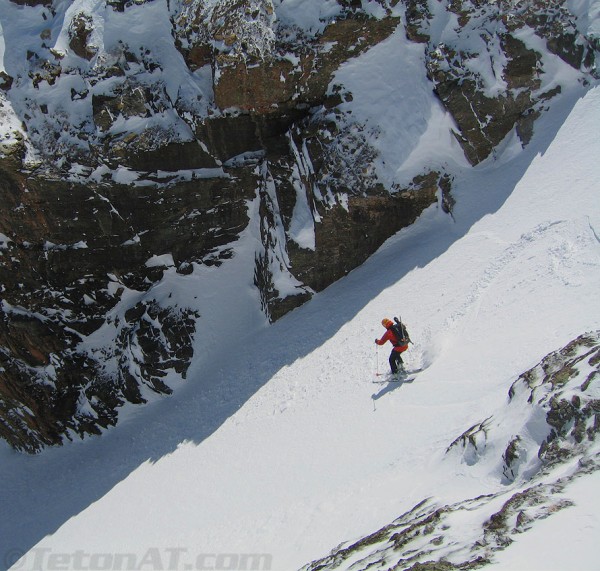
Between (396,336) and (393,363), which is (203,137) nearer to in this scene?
(396,336)

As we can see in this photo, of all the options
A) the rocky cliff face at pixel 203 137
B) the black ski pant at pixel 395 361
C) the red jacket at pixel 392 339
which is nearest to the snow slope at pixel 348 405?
the black ski pant at pixel 395 361

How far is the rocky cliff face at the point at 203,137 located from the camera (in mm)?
18969

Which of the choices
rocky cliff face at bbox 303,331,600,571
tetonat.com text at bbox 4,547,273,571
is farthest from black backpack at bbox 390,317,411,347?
tetonat.com text at bbox 4,547,273,571

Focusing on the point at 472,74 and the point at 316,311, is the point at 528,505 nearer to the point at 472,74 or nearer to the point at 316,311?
the point at 316,311

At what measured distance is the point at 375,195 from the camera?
19.3m

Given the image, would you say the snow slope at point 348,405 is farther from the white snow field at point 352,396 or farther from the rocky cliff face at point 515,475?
the rocky cliff face at point 515,475

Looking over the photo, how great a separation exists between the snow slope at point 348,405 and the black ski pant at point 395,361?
0.46m

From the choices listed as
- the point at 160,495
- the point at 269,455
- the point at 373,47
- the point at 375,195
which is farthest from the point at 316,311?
the point at 373,47

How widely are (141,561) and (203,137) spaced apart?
14162mm

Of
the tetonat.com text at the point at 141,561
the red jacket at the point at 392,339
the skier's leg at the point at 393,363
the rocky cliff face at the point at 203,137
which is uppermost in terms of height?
the rocky cliff face at the point at 203,137

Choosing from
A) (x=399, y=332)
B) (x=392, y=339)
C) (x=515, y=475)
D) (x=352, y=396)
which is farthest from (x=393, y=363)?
(x=515, y=475)

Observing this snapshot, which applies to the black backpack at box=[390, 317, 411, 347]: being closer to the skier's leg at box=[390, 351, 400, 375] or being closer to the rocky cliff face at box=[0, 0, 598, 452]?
the skier's leg at box=[390, 351, 400, 375]

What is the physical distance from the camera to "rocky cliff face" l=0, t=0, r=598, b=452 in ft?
62.2

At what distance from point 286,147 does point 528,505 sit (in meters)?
16.3
